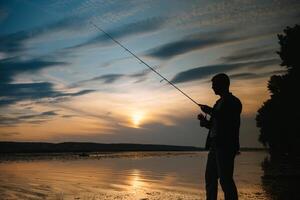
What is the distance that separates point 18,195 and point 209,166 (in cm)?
646

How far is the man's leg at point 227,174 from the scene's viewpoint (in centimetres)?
608

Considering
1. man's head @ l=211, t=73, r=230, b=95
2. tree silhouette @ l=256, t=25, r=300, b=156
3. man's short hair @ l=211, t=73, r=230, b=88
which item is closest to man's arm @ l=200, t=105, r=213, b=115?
man's head @ l=211, t=73, r=230, b=95

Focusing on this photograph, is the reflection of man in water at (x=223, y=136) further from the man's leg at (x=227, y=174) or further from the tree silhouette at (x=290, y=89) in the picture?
the tree silhouette at (x=290, y=89)

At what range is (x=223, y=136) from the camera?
640cm

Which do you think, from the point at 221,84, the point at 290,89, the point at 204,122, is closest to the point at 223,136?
the point at 204,122

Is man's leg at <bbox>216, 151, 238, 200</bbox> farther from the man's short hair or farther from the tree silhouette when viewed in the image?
the tree silhouette

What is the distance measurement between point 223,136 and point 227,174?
24.0 inches

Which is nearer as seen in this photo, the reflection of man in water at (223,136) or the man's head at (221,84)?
the reflection of man in water at (223,136)

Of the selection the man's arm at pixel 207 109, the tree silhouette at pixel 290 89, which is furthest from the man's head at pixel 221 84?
the tree silhouette at pixel 290 89

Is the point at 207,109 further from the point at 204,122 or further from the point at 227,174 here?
the point at 227,174

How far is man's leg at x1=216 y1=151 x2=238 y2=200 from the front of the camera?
6.08 metres

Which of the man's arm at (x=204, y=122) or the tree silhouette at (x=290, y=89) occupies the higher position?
the tree silhouette at (x=290, y=89)

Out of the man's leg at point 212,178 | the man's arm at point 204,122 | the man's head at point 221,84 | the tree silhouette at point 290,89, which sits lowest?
the man's leg at point 212,178

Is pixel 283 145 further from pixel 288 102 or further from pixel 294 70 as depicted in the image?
pixel 294 70
